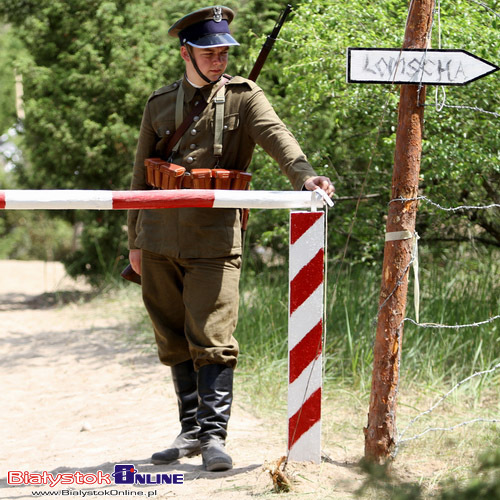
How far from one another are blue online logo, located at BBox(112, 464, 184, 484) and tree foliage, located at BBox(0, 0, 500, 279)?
1.68 m

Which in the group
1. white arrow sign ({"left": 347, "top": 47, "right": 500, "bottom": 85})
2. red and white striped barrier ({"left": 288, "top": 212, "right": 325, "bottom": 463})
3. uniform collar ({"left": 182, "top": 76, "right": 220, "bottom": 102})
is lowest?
red and white striped barrier ({"left": 288, "top": 212, "right": 325, "bottom": 463})

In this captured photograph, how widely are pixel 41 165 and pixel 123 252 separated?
4.86 ft

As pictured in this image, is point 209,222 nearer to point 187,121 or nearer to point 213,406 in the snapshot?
point 187,121

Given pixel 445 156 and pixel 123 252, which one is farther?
pixel 123 252

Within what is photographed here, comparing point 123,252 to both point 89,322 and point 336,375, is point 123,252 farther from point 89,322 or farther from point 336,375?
point 336,375

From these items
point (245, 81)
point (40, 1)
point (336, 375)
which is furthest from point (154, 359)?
point (40, 1)

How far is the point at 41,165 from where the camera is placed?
9.67 m

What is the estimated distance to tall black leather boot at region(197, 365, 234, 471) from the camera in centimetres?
370

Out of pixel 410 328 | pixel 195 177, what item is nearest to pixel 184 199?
pixel 195 177

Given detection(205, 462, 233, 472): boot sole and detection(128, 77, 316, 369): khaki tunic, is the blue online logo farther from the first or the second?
detection(128, 77, 316, 369): khaki tunic

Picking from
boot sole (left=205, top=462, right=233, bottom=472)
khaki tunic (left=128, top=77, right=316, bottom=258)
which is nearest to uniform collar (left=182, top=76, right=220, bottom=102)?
khaki tunic (left=128, top=77, right=316, bottom=258)

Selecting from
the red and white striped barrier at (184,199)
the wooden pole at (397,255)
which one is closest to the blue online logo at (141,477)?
the wooden pole at (397,255)

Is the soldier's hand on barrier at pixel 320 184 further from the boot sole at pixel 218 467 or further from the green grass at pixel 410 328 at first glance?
the green grass at pixel 410 328

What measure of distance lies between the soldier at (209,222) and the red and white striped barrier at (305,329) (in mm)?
476
